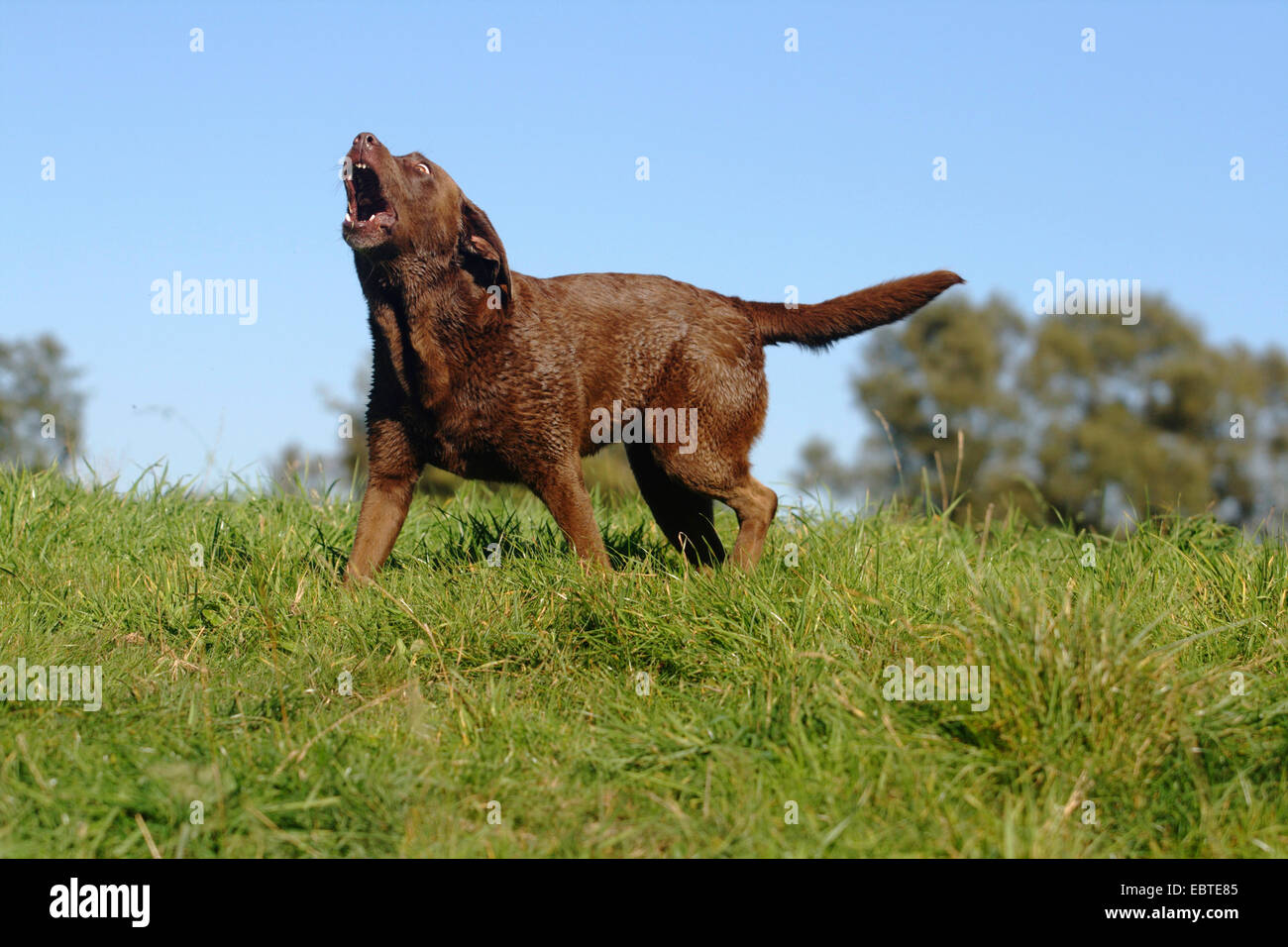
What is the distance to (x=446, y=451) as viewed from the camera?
496 centimetres

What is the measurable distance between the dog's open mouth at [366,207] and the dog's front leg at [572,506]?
1323 mm

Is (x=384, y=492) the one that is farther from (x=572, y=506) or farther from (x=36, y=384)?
(x=36, y=384)

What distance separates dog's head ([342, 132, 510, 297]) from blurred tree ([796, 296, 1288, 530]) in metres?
18.6

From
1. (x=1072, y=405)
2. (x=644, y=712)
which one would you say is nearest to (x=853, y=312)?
(x=644, y=712)

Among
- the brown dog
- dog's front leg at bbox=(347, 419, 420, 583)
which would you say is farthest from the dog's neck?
dog's front leg at bbox=(347, 419, 420, 583)

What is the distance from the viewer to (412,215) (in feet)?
15.8

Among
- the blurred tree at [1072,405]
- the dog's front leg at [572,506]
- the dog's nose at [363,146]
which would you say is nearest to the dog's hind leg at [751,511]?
the dog's front leg at [572,506]

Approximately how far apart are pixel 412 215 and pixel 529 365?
0.84 metres

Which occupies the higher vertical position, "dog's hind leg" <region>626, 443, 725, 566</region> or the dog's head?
the dog's head

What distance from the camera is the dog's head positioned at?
474 centimetres

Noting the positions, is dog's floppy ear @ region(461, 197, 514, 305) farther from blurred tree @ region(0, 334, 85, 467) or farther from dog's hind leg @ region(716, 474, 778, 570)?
blurred tree @ region(0, 334, 85, 467)

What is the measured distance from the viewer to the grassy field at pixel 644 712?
276 centimetres
